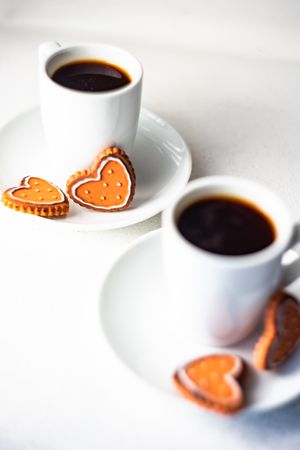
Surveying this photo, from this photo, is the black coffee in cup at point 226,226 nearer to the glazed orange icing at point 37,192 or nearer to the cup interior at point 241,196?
the cup interior at point 241,196

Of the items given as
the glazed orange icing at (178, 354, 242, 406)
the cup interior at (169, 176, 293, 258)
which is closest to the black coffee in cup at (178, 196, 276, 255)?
the cup interior at (169, 176, 293, 258)

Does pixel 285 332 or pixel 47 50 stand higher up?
pixel 47 50

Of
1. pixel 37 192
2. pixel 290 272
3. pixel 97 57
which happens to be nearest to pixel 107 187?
pixel 37 192

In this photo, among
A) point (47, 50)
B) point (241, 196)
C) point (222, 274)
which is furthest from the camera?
point (47, 50)

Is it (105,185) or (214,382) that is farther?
(105,185)

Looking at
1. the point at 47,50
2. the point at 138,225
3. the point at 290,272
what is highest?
the point at 47,50

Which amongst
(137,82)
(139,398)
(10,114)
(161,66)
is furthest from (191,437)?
(161,66)

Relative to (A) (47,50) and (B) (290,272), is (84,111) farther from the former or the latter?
(B) (290,272)

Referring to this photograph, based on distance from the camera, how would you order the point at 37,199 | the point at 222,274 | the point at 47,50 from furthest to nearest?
1. the point at 47,50
2. the point at 37,199
3. the point at 222,274
